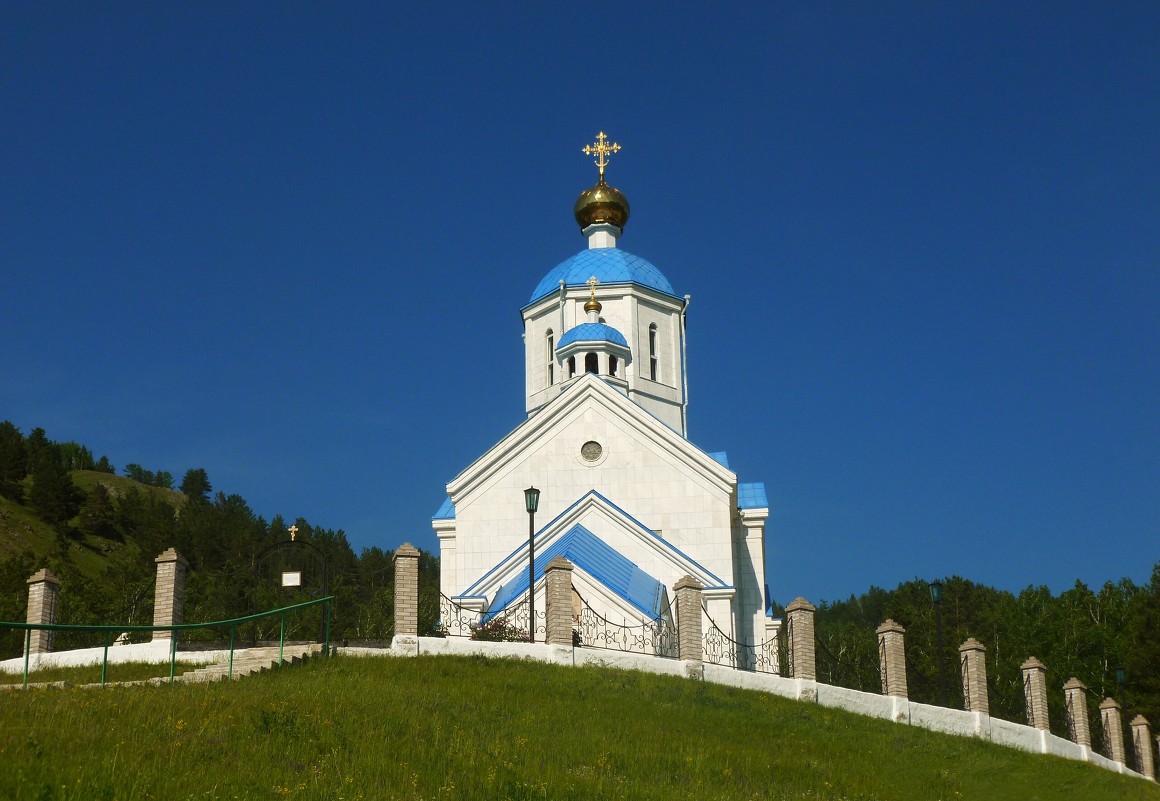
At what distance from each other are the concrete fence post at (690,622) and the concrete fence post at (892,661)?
313 centimetres

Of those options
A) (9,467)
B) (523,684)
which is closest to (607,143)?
(523,684)

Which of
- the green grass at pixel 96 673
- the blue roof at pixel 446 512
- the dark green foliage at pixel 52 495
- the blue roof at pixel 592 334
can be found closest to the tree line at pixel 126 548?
the dark green foliage at pixel 52 495

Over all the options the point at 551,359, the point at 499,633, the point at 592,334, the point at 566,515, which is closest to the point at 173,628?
the point at 499,633

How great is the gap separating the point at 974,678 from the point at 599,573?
258 inches

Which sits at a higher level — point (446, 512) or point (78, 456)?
point (78, 456)

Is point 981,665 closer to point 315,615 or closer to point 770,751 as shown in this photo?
point 770,751

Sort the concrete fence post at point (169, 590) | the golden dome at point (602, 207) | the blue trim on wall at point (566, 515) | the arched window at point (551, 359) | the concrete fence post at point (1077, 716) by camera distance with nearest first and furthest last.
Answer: the concrete fence post at point (169, 590) → the concrete fence post at point (1077, 716) → the blue trim on wall at point (566, 515) → the arched window at point (551, 359) → the golden dome at point (602, 207)

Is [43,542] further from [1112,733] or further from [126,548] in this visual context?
[1112,733]

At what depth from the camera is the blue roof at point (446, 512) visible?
2667 cm

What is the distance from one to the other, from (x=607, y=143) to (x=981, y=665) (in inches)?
765

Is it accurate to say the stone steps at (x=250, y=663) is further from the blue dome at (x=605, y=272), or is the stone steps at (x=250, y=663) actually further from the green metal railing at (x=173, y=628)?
the blue dome at (x=605, y=272)

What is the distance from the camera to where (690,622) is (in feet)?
58.1

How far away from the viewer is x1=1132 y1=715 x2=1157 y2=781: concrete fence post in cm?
2588

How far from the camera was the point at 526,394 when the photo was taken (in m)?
30.8
